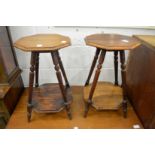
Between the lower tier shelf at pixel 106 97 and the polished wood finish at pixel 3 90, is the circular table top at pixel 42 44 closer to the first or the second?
the polished wood finish at pixel 3 90

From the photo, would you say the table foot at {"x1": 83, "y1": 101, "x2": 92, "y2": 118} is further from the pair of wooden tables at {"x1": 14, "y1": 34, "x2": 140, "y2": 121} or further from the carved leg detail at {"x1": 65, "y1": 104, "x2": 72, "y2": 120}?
the carved leg detail at {"x1": 65, "y1": 104, "x2": 72, "y2": 120}

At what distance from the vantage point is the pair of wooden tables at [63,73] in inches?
45.8

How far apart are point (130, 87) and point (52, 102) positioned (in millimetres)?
752

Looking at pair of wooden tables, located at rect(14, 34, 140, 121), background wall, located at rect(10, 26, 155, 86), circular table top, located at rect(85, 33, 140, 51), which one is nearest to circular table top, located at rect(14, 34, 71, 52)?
pair of wooden tables, located at rect(14, 34, 140, 121)

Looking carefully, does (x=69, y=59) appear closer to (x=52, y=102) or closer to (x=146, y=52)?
(x=52, y=102)

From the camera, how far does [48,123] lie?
1483 millimetres

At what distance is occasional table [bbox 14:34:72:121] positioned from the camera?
1.15m

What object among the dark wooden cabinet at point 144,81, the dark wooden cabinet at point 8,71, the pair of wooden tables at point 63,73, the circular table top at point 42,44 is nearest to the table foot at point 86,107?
the pair of wooden tables at point 63,73

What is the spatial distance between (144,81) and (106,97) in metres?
0.38

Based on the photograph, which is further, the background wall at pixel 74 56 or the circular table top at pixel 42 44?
the background wall at pixel 74 56

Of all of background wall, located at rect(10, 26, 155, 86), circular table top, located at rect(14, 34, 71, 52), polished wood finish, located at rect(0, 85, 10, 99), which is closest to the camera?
circular table top, located at rect(14, 34, 71, 52)

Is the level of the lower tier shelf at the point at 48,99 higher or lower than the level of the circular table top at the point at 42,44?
lower

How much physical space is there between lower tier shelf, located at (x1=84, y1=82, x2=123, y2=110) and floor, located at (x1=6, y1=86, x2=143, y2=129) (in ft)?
0.43

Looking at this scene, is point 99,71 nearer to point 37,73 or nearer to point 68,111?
point 68,111
